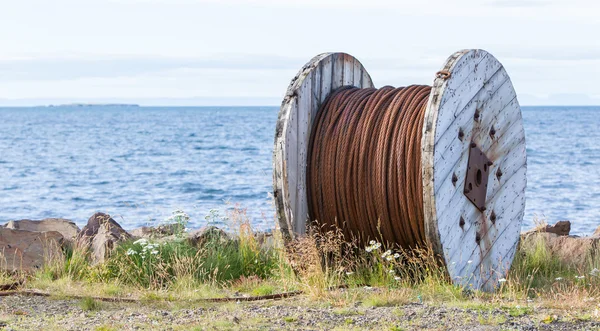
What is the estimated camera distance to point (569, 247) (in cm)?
946

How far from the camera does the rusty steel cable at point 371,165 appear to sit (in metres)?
7.32

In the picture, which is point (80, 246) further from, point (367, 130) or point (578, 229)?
point (578, 229)

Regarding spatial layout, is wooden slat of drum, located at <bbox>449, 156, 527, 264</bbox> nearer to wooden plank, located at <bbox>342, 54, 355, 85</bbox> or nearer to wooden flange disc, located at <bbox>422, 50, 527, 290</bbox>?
wooden flange disc, located at <bbox>422, 50, 527, 290</bbox>

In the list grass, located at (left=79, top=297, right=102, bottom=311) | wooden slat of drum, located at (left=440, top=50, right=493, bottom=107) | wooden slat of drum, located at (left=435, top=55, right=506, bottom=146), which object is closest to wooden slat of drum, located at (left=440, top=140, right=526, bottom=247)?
wooden slat of drum, located at (left=435, top=55, right=506, bottom=146)

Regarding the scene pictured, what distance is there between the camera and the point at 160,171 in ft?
120

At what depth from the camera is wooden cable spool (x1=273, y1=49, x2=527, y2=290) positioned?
275 inches

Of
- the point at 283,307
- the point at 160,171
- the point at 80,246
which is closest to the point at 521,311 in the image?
the point at 283,307

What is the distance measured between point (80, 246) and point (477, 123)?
173 inches

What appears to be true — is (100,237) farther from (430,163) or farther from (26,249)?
(430,163)

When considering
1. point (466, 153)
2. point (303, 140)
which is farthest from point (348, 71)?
point (466, 153)

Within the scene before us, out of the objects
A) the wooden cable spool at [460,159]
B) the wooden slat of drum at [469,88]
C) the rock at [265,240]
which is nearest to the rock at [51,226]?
the rock at [265,240]

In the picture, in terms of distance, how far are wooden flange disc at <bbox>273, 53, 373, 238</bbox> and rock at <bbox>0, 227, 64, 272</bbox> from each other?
8.60 ft

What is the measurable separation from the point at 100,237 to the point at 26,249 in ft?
2.60

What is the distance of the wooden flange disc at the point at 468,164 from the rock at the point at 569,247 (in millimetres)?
1137
